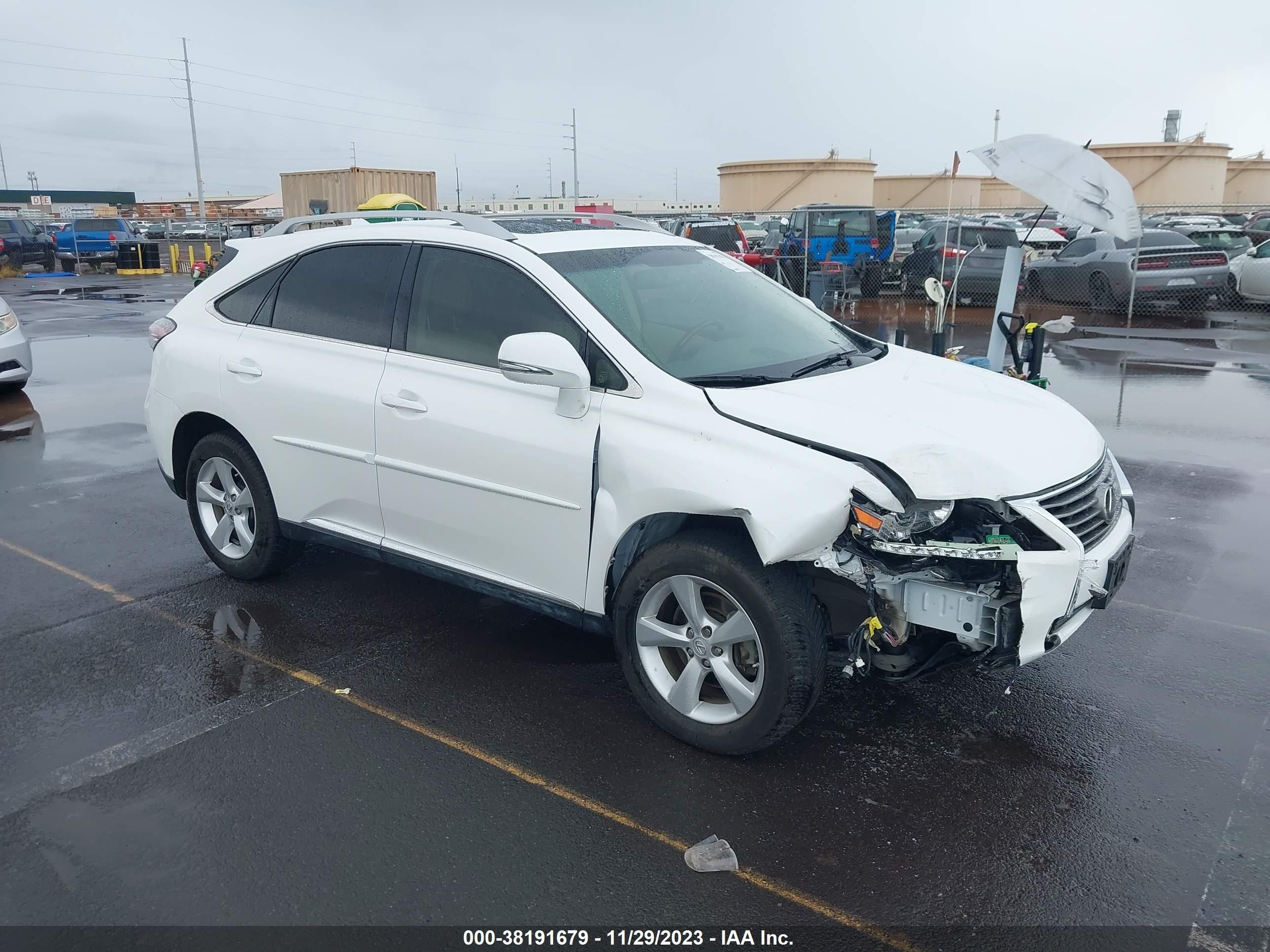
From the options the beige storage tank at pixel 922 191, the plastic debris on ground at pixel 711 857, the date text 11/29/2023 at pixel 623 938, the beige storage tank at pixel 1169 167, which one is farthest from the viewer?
the beige storage tank at pixel 922 191

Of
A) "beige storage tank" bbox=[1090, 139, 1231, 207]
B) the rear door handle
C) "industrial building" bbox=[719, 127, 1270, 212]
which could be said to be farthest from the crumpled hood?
"beige storage tank" bbox=[1090, 139, 1231, 207]

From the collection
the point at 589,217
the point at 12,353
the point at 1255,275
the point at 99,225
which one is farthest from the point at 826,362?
the point at 99,225

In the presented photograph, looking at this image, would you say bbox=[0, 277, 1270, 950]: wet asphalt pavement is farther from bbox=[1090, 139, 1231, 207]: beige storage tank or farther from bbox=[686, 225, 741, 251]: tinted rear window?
bbox=[1090, 139, 1231, 207]: beige storage tank

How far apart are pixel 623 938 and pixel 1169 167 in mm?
Answer: 57039

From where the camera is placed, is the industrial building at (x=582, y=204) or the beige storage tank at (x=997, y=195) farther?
the beige storage tank at (x=997, y=195)

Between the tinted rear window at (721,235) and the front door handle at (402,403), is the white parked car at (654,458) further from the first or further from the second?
the tinted rear window at (721,235)

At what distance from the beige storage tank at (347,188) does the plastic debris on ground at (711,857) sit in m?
24.7

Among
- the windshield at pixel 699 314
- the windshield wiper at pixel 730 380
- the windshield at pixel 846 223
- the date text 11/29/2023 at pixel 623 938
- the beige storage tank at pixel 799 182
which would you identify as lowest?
the date text 11/29/2023 at pixel 623 938

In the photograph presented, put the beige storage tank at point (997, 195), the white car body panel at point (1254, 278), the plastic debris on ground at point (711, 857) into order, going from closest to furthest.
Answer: the plastic debris on ground at point (711, 857), the white car body panel at point (1254, 278), the beige storage tank at point (997, 195)

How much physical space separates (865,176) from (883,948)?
52770 millimetres

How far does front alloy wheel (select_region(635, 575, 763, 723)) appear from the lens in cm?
353

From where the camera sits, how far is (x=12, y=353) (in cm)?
1067

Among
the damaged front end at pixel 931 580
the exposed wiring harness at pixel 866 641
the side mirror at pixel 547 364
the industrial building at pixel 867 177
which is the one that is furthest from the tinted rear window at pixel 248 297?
the industrial building at pixel 867 177

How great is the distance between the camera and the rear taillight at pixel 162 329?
17.7 feet
